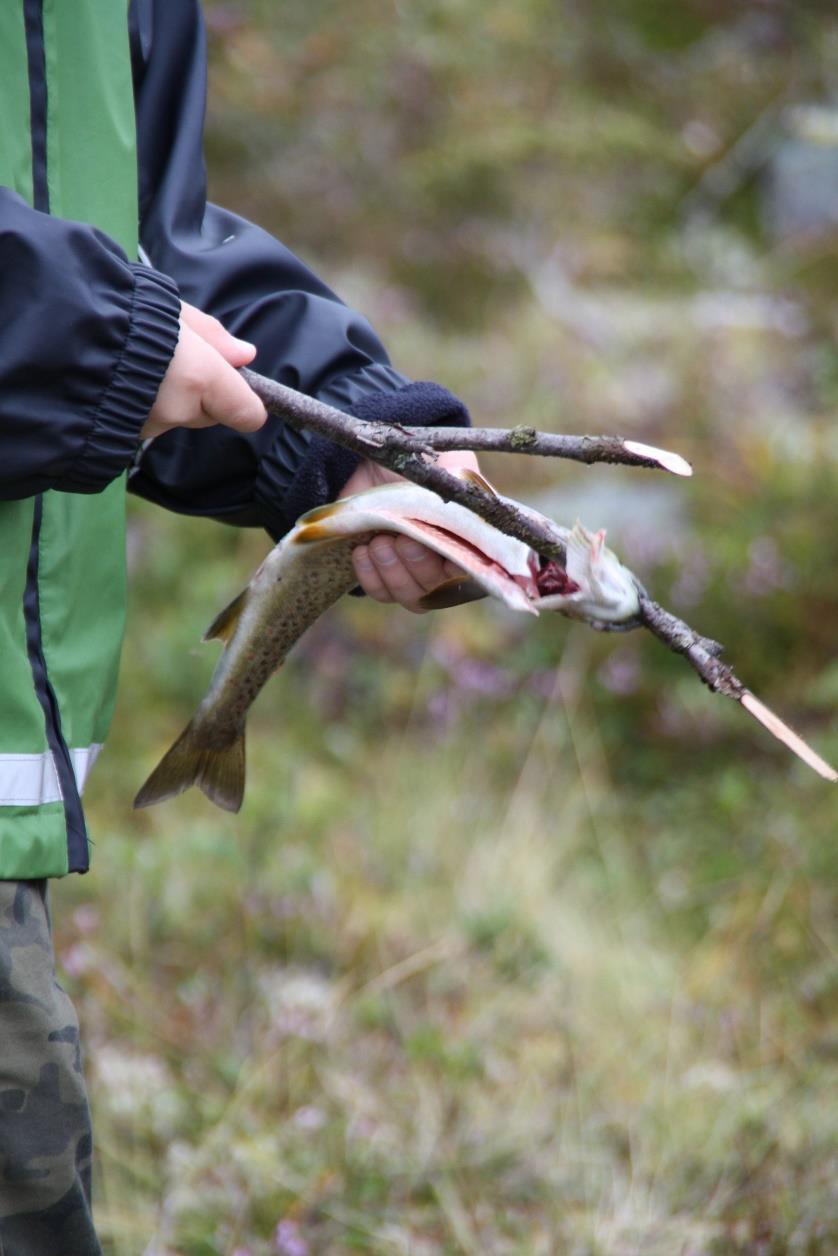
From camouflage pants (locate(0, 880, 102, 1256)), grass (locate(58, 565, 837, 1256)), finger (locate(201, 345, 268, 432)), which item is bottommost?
grass (locate(58, 565, 837, 1256))

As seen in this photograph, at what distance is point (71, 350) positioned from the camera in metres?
1.55

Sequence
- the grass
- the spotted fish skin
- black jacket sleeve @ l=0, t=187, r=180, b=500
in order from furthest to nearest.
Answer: the grass → the spotted fish skin → black jacket sleeve @ l=0, t=187, r=180, b=500

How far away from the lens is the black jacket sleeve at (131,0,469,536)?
6.81ft

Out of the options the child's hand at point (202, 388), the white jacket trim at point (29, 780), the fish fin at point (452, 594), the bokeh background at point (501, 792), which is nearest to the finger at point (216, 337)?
the child's hand at point (202, 388)

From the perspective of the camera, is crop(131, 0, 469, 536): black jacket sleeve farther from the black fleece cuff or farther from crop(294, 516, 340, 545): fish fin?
crop(294, 516, 340, 545): fish fin

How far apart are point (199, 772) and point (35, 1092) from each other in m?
0.64

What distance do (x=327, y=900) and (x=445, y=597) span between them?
2265mm

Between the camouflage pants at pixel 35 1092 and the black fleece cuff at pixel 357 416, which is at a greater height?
the black fleece cuff at pixel 357 416

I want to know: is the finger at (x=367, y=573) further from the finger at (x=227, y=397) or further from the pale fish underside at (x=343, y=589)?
the finger at (x=227, y=397)

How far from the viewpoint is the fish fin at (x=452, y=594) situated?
1918mm

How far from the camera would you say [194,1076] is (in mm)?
3369

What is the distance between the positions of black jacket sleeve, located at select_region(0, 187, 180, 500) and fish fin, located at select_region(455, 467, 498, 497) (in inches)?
16.3

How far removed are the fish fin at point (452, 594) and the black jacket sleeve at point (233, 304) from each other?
0.27 meters

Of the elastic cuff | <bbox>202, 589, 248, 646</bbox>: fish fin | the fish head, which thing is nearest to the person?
the elastic cuff
